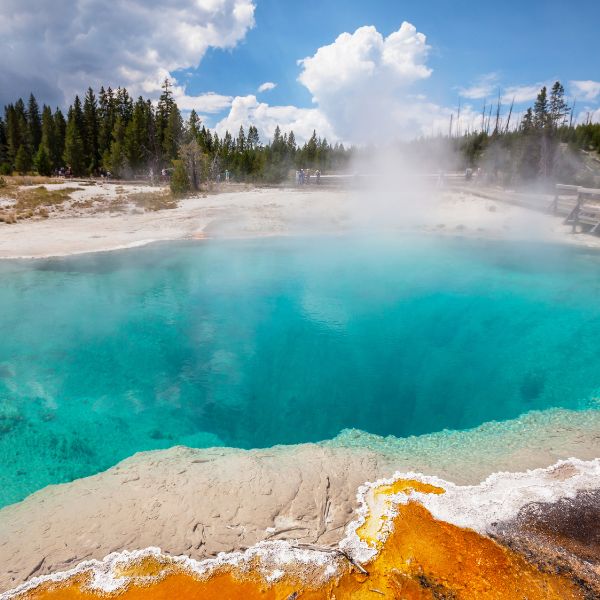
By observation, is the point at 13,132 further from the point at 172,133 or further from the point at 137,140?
the point at 172,133

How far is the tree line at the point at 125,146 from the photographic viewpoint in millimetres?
33125

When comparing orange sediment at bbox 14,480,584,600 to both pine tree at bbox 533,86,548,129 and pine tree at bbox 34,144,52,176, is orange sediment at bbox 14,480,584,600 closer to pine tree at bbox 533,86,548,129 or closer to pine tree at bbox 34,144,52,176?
pine tree at bbox 533,86,548,129

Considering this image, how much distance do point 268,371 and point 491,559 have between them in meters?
3.95

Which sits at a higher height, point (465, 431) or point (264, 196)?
point (264, 196)

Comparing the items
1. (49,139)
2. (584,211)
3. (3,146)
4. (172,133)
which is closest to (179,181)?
(172,133)

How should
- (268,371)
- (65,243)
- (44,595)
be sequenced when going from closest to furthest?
1. (44,595)
2. (268,371)
3. (65,243)

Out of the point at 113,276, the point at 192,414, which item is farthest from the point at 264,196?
the point at 192,414

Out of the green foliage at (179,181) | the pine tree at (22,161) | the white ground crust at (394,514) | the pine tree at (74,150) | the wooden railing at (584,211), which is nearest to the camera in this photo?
the white ground crust at (394,514)

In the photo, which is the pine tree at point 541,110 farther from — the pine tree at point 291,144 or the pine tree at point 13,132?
the pine tree at point 13,132

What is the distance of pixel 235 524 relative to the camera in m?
3.20

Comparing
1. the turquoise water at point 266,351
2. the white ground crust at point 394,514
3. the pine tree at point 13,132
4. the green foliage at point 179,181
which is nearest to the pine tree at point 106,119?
the pine tree at point 13,132

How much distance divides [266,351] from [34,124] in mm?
47068

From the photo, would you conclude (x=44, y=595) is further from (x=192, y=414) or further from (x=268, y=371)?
(x=268, y=371)

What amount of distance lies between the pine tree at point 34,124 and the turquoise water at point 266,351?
3843 cm
